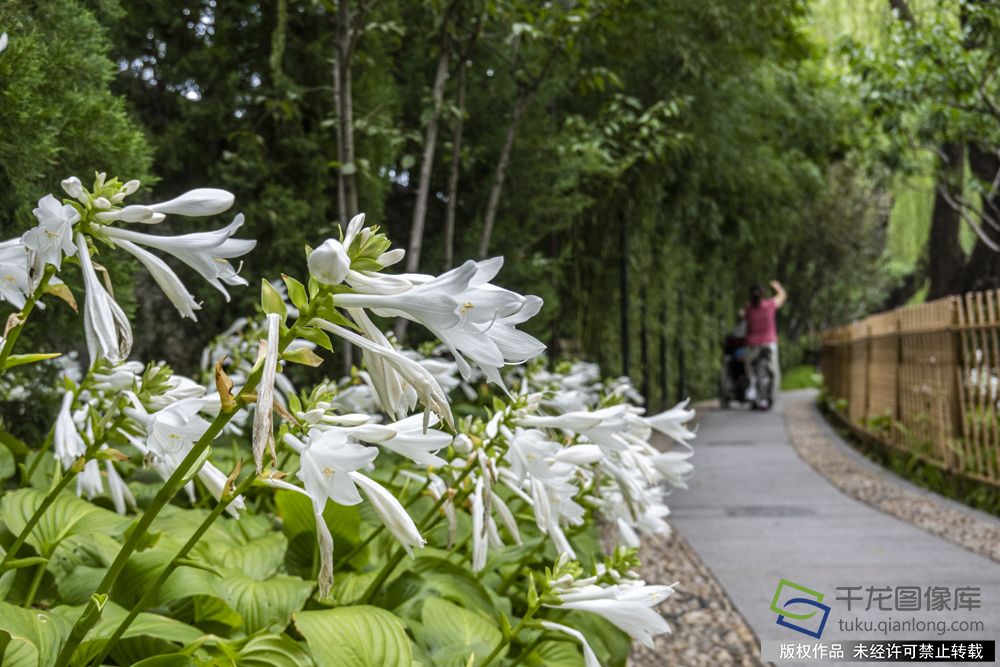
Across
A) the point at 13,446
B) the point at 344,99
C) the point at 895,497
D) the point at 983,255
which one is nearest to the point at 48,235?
the point at 13,446

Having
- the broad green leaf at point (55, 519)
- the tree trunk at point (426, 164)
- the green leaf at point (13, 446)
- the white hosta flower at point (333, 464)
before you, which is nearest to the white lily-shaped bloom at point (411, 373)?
the white hosta flower at point (333, 464)

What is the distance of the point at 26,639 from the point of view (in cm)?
113

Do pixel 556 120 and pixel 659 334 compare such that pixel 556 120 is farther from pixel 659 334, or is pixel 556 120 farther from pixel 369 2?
pixel 659 334

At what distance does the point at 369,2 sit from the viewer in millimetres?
3576

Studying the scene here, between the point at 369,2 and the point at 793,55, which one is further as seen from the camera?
the point at 793,55

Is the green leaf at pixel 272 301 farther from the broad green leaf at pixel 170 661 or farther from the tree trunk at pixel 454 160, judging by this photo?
the tree trunk at pixel 454 160

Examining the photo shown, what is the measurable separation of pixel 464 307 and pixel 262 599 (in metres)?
0.96

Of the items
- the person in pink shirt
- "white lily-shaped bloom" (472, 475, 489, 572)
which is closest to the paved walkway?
"white lily-shaped bloom" (472, 475, 489, 572)

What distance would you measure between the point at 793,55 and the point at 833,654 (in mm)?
8615

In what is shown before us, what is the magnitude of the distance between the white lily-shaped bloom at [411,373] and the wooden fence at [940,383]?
18.2ft

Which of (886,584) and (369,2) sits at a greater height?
(369,2)

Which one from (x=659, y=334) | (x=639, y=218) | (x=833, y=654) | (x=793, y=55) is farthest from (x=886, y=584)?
(x=793, y=55)

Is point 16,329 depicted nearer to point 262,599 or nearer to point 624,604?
point 262,599

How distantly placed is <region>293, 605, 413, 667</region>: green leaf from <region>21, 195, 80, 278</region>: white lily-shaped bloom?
63cm
